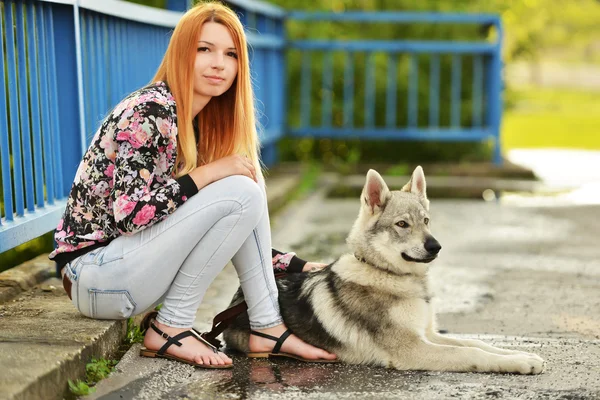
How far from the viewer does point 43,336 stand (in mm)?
3746

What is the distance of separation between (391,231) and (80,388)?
4.96 feet

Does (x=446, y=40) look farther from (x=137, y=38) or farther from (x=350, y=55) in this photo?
(x=137, y=38)

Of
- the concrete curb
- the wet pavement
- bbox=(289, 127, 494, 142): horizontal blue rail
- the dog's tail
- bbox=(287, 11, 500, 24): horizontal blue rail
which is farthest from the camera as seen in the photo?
bbox=(289, 127, 494, 142): horizontal blue rail

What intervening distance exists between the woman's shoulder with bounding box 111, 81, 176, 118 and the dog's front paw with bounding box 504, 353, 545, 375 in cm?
178

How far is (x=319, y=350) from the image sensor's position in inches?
161

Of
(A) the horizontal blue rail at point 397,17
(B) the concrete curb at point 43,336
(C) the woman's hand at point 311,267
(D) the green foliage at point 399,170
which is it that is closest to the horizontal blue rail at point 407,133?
(D) the green foliage at point 399,170

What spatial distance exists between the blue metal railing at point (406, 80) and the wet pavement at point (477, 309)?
6.45ft

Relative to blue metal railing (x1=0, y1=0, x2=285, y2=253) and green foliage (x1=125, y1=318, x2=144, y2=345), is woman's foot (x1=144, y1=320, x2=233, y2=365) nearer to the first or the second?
green foliage (x1=125, y1=318, x2=144, y2=345)

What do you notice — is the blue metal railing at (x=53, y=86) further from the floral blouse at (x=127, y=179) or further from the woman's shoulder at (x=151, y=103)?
the woman's shoulder at (x=151, y=103)

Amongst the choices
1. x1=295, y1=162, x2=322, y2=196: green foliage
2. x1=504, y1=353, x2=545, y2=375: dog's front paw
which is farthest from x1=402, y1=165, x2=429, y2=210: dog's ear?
x1=295, y1=162, x2=322, y2=196: green foliage

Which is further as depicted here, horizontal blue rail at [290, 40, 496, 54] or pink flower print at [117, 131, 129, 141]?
horizontal blue rail at [290, 40, 496, 54]

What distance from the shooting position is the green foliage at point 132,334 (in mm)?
4258

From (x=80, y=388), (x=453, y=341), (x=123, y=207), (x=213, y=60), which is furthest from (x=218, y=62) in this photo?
(x=453, y=341)

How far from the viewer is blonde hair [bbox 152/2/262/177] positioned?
158 inches
